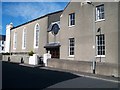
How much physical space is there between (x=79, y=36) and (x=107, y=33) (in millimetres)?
4483

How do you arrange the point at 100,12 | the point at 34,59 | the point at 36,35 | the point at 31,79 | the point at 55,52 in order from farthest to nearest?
the point at 36,35
the point at 55,52
the point at 34,59
the point at 100,12
the point at 31,79

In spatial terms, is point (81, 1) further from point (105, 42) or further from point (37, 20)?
point (37, 20)

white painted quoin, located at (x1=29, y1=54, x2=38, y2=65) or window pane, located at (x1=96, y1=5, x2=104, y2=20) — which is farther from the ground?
window pane, located at (x1=96, y1=5, x2=104, y2=20)

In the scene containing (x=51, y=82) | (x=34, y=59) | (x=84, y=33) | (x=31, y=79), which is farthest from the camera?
(x=34, y=59)

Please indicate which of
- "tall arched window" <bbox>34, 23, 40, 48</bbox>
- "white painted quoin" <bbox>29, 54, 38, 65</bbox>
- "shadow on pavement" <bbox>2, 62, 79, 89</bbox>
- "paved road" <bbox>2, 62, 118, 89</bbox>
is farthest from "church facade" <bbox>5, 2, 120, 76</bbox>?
"shadow on pavement" <bbox>2, 62, 79, 89</bbox>

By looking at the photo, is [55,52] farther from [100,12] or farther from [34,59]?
[100,12]

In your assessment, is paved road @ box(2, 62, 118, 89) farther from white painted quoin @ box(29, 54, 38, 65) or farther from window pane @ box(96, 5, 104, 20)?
white painted quoin @ box(29, 54, 38, 65)

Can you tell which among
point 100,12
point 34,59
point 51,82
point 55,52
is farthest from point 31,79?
point 55,52

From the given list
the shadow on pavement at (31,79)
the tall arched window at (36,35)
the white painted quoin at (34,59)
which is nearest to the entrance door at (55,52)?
the white painted quoin at (34,59)

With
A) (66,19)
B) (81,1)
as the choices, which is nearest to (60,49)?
(66,19)

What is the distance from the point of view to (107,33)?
66.3 ft

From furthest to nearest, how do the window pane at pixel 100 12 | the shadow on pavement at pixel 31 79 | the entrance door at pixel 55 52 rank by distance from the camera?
the entrance door at pixel 55 52, the window pane at pixel 100 12, the shadow on pavement at pixel 31 79

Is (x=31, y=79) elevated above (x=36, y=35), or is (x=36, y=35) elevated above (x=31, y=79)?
(x=36, y=35)

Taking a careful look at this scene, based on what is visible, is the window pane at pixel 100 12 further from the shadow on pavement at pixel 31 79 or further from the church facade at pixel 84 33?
the shadow on pavement at pixel 31 79
